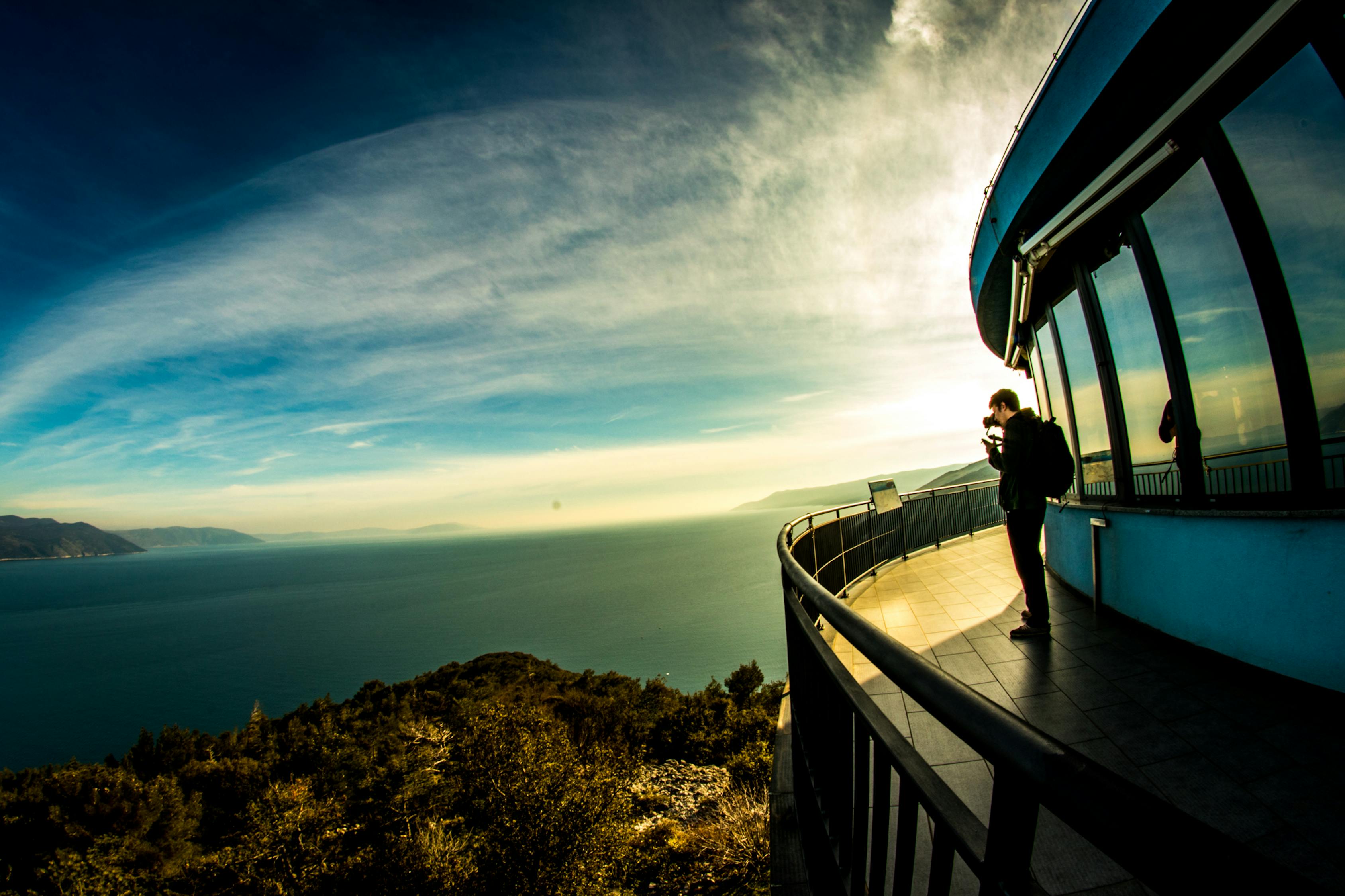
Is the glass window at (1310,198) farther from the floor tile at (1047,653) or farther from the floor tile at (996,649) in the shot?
the floor tile at (996,649)

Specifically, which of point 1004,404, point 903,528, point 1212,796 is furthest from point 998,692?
point 903,528

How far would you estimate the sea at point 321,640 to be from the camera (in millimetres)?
76062

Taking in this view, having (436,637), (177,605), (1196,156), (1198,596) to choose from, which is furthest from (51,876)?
(177,605)

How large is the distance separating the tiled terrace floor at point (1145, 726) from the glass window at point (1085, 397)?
1344mm

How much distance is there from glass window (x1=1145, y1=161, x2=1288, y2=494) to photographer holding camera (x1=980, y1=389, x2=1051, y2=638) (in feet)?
3.54

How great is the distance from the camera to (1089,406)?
563 centimetres

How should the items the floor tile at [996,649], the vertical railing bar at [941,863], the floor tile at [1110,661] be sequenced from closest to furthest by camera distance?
the vertical railing bar at [941,863] → the floor tile at [1110,661] → the floor tile at [996,649]

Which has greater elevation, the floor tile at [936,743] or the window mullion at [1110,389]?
the window mullion at [1110,389]

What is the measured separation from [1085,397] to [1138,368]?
0.98m

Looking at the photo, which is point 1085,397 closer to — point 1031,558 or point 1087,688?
point 1031,558

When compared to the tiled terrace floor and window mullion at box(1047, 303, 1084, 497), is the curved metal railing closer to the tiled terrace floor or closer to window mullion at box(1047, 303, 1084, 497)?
the tiled terrace floor

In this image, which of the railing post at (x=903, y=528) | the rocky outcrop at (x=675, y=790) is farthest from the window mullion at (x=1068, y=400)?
the rocky outcrop at (x=675, y=790)

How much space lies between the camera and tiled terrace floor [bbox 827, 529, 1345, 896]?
228 centimetres

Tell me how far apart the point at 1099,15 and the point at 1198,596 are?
411 centimetres
